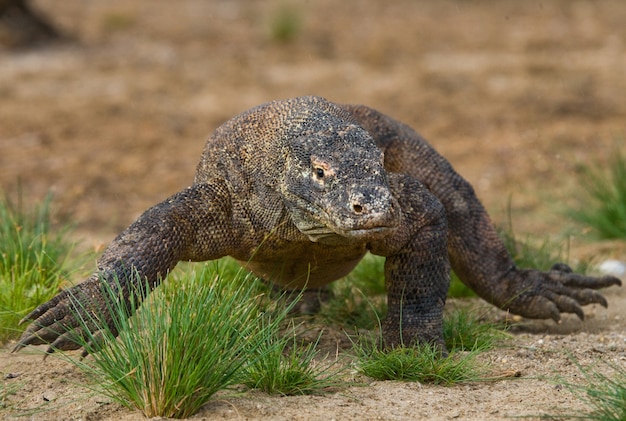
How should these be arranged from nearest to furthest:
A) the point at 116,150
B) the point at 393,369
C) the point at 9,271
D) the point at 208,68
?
the point at 393,369 < the point at 9,271 < the point at 116,150 < the point at 208,68

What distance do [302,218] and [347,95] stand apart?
9.01m

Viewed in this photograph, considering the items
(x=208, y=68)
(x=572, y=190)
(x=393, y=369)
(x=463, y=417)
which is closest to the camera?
(x=463, y=417)

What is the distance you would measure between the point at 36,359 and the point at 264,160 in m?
1.35

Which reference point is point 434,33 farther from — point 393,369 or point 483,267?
point 393,369

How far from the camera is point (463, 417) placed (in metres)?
3.80

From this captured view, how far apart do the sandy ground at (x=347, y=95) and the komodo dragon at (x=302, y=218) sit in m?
0.45

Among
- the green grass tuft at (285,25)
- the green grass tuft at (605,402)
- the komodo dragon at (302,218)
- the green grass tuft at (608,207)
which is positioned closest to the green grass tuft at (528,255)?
the komodo dragon at (302,218)

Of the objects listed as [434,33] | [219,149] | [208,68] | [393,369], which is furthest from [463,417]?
[434,33]

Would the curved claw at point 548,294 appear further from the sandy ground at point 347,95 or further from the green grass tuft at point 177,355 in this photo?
the green grass tuft at point 177,355

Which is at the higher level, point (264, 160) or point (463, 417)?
point (264, 160)

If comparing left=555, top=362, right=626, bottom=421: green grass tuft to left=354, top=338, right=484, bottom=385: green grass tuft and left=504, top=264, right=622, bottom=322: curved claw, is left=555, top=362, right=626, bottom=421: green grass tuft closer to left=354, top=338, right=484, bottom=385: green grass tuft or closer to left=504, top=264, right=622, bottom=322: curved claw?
left=354, top=338, right=484, bottom=385: green grass tuft

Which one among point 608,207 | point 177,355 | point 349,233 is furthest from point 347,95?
point 177,355

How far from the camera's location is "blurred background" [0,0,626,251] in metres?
10.4

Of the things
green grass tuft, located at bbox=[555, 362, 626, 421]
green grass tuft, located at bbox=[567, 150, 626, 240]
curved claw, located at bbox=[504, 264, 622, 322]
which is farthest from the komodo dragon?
green grass tuft, located at bbox=[567, 150, 626, 240]
